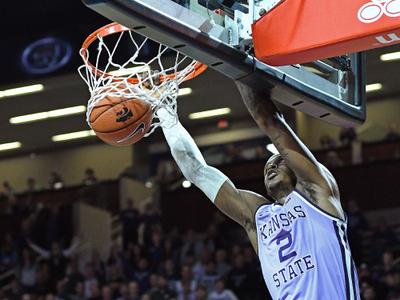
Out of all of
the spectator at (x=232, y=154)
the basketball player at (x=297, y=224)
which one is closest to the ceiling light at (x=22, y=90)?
the spectator at (x=232, y=154)

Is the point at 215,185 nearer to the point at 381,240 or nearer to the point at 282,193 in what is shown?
the point at 282,193

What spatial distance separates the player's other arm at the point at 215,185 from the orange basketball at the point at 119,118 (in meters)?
0.19

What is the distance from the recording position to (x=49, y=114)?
763 inches

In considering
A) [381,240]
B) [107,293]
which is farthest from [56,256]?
[381,240]

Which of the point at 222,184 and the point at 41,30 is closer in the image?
the point at 222,184

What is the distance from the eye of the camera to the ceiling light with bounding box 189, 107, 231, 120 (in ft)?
66.4

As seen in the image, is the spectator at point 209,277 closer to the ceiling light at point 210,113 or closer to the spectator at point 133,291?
the spectator at point 133,291

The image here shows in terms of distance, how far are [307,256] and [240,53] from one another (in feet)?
3.33

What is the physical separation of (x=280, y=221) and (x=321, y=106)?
2.28ft

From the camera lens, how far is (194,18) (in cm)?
443

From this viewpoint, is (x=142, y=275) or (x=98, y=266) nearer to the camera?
(x=142, y=275)

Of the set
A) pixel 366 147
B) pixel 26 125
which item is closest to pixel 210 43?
pixel 366 147

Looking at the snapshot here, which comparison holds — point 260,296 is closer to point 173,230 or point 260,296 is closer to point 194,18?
point 173,230

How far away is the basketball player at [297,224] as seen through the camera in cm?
444
